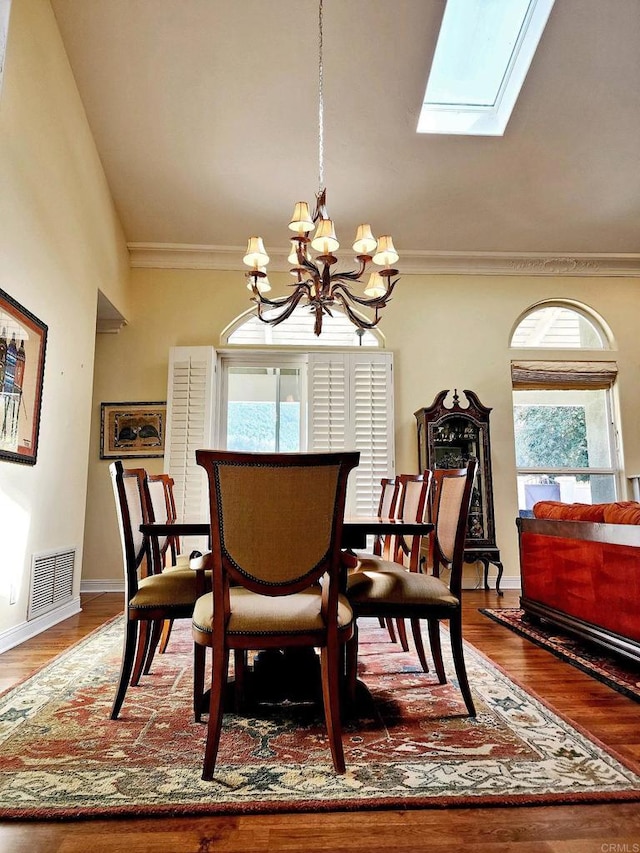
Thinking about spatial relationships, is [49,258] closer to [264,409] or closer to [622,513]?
[264,409]

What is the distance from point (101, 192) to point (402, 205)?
2662 millimetres

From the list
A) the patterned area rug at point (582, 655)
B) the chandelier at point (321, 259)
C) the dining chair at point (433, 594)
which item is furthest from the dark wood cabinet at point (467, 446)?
the dining chair at point (433, 594)

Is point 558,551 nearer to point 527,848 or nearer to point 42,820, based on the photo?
point 527,848

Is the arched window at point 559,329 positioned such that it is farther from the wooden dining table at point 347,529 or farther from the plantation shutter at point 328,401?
the wooden dining table at point 347,529

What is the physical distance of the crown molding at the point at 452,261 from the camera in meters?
5.30

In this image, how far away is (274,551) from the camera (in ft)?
5.09

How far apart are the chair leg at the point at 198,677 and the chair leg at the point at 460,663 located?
0.90 metres

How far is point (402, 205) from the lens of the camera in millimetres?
4961

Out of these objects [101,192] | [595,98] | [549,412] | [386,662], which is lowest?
[386,662]

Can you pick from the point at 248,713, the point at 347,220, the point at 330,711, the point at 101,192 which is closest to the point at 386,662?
the point at 248,713

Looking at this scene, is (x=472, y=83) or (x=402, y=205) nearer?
(x=472, y=83)

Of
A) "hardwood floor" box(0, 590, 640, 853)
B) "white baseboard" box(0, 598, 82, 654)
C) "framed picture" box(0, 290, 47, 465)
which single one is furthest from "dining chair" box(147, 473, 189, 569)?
"hardwood floor" box(0, 590, 640, 853)

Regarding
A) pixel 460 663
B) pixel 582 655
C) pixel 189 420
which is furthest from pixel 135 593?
pixel 189 420

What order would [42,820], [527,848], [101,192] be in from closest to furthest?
[527,848] → [42,820] → [101,192]
